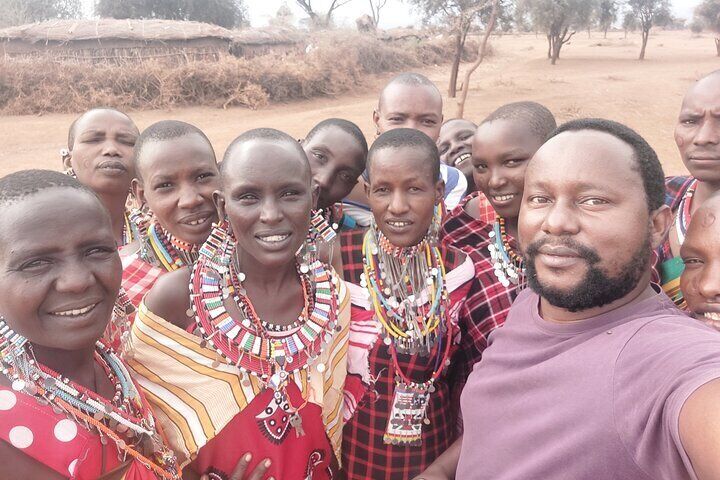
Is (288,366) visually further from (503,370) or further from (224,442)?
(503,370)

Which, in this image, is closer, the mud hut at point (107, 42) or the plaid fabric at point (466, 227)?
the plaid fabric at point (466, 227)

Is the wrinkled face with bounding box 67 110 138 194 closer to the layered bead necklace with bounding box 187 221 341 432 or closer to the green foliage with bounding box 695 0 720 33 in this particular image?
the layered bead necklace with bounding box 187 221 341 432

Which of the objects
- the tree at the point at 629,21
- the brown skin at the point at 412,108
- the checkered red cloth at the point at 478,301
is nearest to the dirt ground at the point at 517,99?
the brown skin at the point at 412,108

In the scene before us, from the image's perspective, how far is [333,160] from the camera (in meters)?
2.75

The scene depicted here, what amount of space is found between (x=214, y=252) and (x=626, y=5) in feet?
123

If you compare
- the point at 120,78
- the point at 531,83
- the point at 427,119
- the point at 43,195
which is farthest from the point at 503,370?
the point at 531,83

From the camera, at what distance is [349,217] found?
116 inches

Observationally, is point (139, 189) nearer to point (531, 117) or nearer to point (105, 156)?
point (105, 156)

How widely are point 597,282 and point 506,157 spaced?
3.58ft

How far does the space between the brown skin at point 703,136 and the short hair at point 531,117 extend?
0.66 metres

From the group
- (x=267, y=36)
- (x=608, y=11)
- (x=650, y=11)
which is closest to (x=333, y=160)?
(x=267, y=36)

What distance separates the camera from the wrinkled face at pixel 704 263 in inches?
61.0

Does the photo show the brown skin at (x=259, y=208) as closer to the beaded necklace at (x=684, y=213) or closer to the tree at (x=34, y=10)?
the beaded necklace at (x=684, y=213)

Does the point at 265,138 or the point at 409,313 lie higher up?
the point at 265,138
